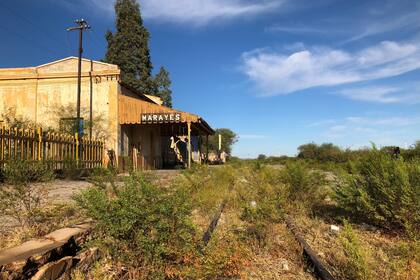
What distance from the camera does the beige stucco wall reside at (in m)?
22.4

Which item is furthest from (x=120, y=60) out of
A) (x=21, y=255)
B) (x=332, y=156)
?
(x=21, y=255)

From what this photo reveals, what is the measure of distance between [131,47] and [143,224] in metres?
40.9

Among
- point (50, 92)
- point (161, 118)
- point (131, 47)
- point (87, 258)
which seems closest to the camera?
point (87, 258)

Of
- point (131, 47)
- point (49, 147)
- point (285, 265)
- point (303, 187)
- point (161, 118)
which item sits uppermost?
point (131, 47)

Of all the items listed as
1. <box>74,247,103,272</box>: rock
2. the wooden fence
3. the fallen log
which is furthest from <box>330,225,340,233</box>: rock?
the wooden fence

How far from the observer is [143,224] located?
12.1 feet

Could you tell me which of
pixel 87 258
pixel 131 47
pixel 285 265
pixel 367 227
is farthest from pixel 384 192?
pixel 131 47

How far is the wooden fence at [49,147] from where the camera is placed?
11738 mm

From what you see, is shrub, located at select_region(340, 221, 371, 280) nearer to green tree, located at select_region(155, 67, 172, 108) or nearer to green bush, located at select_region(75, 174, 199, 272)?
green bush, located at select_region(75, 174, 199, 272)

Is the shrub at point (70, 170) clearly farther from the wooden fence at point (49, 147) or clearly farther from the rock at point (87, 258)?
the rock at point (87, 258)

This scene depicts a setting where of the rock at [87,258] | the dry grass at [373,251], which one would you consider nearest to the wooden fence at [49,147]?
the rock at [87,258]

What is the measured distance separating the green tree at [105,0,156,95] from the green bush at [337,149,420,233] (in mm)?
36672

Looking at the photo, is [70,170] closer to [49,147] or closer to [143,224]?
[49,147]

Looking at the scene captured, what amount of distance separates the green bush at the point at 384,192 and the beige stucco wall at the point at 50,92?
17.7m
